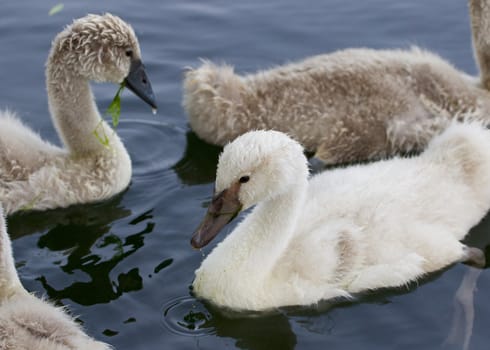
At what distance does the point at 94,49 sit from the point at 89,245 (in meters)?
1.38

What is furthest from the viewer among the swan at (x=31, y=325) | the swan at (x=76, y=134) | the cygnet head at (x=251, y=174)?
the swan at (x=76, y=134)

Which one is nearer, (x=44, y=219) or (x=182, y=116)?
(x=44, y=219)

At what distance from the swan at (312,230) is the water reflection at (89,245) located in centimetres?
63

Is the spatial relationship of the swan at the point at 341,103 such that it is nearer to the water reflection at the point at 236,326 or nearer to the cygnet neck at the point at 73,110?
the cygnet neck at the point at 73,110

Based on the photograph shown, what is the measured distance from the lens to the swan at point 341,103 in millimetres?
8195

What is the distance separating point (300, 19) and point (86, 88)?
345 centimetres

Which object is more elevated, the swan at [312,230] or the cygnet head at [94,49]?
the cygnet head at [94,49]

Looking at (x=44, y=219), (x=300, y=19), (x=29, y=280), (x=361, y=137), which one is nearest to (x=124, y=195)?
(x=44, y=219)

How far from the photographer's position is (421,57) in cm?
860

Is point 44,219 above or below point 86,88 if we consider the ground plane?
below

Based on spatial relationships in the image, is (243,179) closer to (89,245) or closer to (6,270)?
(6,270)

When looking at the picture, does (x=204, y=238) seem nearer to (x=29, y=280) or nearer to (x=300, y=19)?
(x=29, y=280)

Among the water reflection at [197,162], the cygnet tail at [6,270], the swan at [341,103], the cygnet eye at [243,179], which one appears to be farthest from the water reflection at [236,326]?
the swan at [341,103]

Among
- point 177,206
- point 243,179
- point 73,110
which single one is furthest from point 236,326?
point 73,110
